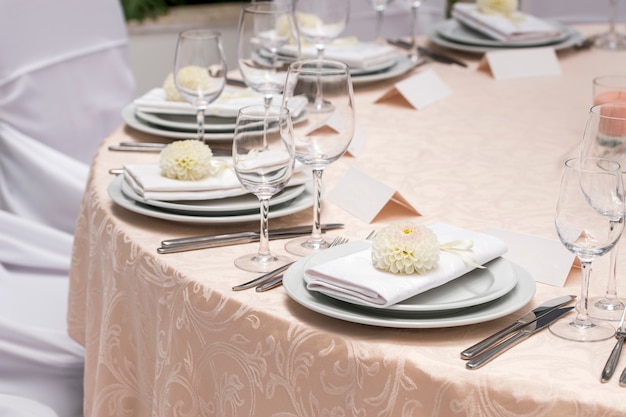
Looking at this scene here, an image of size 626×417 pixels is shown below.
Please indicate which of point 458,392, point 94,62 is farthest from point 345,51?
point 458,392

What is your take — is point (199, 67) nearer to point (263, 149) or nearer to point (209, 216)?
point (209, 216)

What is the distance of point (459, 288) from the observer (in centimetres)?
108

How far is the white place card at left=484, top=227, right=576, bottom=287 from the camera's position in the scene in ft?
3.85

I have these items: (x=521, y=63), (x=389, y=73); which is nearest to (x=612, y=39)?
(x=521, y=63)

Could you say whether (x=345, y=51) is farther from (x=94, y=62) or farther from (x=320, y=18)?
(x=94, y=62)

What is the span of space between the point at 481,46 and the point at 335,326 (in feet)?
5.40

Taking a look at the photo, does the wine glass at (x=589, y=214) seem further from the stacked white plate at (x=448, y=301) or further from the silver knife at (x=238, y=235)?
the silver knife at (x=238, y=235)

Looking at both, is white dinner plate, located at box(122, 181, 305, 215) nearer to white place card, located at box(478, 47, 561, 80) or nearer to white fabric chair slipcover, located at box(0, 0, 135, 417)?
white fabric chair slipcover, located at box(0, 0, 135, 417)

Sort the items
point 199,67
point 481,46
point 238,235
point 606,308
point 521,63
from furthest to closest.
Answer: point 481,46
point 521,63
point 199,67
point 238,235
point 606,308

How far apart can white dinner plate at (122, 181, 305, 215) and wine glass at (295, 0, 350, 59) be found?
76cm

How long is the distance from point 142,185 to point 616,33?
183 cm

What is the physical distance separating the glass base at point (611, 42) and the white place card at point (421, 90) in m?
0.70

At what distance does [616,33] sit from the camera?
8.91 feet

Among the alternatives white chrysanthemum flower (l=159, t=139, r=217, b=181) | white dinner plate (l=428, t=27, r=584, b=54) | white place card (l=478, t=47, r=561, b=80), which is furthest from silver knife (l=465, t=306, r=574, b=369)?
white dinner plate (l=428, t=27, r=584, b=54)
